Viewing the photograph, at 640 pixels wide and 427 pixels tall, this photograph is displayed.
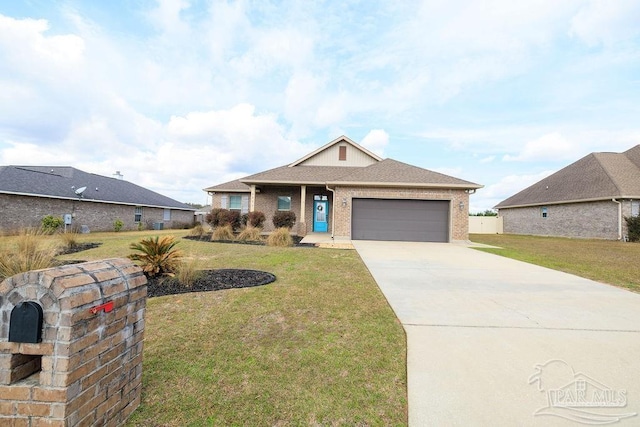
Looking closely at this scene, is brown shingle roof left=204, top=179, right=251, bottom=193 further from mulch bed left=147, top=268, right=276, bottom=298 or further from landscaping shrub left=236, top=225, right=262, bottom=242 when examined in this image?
mulch bed left=147, top=268, right=276, bottom=298

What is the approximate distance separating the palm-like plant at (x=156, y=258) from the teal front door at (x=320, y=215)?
39.3 ft

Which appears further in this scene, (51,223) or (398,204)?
(51,223)

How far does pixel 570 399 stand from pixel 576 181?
25999mm

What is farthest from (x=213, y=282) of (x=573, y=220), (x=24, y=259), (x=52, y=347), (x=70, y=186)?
(x=573, y=220)

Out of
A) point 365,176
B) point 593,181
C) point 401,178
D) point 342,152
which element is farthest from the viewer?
point 593,181

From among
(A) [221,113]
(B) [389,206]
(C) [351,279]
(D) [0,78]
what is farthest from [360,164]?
(D) [0,78]

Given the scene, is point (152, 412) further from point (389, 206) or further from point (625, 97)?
point (625, 97)

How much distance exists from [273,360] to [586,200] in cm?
2421

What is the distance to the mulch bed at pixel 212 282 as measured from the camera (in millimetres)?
5008

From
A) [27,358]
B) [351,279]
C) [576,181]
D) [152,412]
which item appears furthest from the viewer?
[576,181]

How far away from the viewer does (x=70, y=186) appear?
62.9 ft

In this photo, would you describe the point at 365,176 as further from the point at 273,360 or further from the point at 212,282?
the point at 273,360

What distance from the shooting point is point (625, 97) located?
1335 cm

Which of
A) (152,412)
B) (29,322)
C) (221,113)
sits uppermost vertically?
(221,113)
